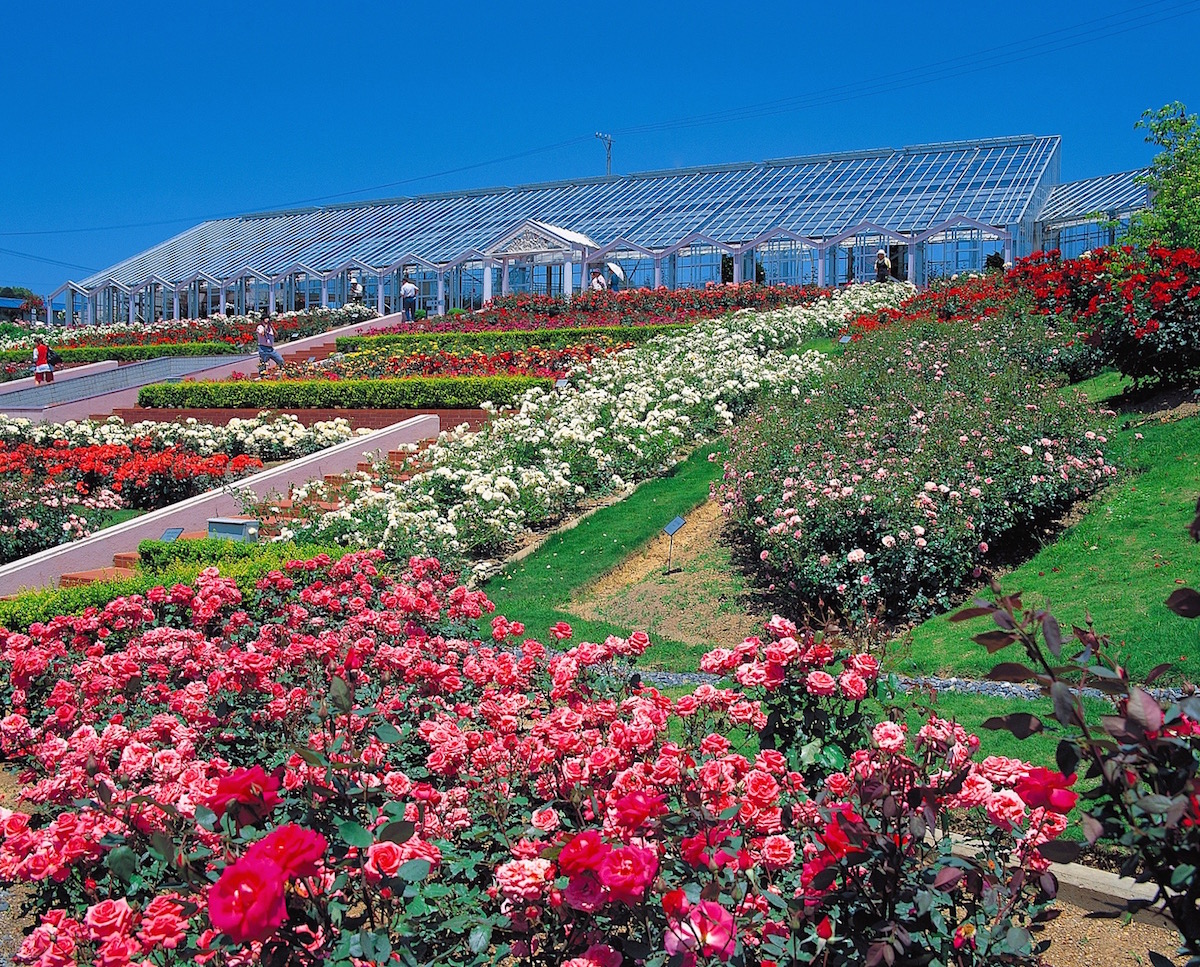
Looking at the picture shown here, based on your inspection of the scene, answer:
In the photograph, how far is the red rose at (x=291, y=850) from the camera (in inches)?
79.4

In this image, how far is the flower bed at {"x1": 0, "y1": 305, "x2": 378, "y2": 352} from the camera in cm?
2992

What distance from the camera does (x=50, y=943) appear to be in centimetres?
247

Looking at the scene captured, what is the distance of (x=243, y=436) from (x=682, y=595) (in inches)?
363

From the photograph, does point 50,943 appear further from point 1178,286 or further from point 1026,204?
point 1026,204

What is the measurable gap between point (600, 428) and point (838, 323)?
900 cm

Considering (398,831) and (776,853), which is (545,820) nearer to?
(398,831)

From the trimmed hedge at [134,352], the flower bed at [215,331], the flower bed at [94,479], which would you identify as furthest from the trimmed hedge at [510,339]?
the flower bed at [94,479]

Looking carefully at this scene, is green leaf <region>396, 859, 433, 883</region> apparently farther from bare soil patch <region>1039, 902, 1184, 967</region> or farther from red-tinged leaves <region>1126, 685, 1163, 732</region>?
bare soil patch <region>1039, 902, 1184, 967</region>

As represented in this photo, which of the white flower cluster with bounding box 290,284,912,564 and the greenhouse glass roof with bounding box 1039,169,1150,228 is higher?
the greenhouse glass roof with bounding box 1039,169,1150,228

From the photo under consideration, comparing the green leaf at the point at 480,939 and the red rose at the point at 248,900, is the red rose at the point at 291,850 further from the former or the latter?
the green leaf at the point at 480,939

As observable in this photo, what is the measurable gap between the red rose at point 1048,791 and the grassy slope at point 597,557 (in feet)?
15.5

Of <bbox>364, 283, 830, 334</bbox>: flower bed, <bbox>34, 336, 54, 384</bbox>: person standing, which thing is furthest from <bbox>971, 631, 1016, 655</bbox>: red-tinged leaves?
<bbox>34, 336, 54, 384</bbox>: person standing

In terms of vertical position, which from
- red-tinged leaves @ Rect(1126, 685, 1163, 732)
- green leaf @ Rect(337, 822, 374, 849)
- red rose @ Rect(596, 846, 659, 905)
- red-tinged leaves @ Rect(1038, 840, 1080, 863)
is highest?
red-tinged leaves @ Rect(1126, 685, 1163, 732)

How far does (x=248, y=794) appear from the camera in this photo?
238 cm
